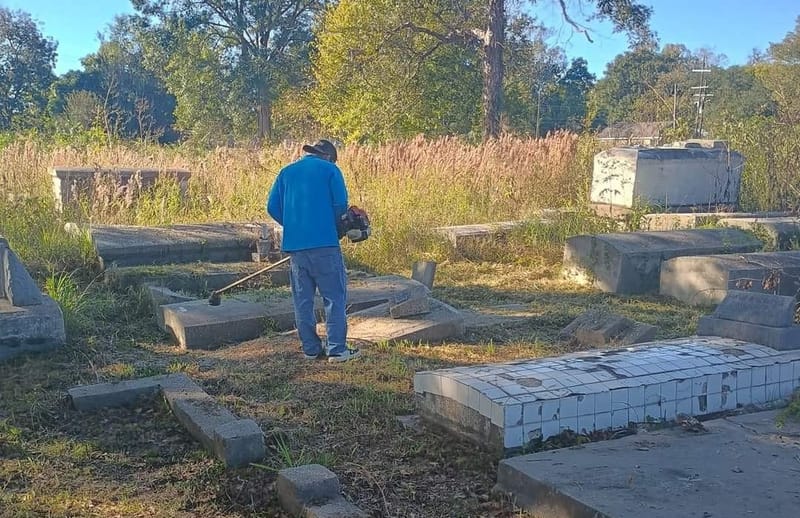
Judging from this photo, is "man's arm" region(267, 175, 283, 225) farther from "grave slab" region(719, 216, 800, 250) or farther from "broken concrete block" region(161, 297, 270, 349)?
"grave slab" region(719, 216, 800, 250)

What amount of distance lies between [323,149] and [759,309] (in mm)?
3131

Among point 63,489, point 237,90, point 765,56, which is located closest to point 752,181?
point 63,489

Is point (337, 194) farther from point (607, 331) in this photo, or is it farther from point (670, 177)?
point (670, 177)

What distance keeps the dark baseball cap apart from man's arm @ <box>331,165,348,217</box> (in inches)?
7.4

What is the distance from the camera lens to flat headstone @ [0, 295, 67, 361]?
226 inches

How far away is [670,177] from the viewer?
11.1 meters

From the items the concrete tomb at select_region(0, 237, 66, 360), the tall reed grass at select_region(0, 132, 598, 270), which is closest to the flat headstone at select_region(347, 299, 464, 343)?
the concrete tomb at select_region(0, 237, 66, 360)

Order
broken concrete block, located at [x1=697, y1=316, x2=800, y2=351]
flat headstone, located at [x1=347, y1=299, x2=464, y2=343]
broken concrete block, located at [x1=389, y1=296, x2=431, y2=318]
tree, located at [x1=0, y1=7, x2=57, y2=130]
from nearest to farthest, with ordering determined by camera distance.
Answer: broken concrete block, located at [x1=697, y1=316, x2=800, y2=351], flat headstone, located at [x1=347, y1=299, x2=464, y2=343], broken concrete block, located at [x1=389, y1=296, x2=431, y2=318], tree, located at [x1=0, y1=7, x2=57, y2=130]

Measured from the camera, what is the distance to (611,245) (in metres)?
8.88

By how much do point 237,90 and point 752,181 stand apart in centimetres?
2732

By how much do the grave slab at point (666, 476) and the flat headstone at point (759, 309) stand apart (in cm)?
106

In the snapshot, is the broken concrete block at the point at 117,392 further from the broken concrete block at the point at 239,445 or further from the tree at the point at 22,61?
the tree at the point at 22,61

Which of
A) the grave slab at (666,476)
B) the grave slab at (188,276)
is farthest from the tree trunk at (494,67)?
the grave slab at (666,476)

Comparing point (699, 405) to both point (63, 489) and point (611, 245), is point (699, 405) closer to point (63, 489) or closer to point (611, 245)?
point (63, 489)
